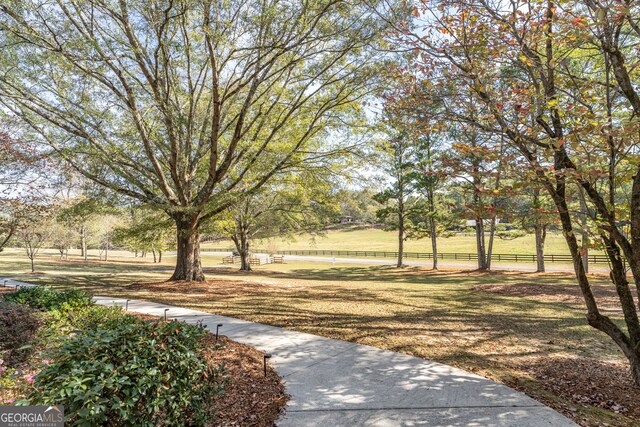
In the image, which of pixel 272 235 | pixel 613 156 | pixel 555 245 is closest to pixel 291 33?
pixel 613 156

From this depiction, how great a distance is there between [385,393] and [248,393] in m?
1.81

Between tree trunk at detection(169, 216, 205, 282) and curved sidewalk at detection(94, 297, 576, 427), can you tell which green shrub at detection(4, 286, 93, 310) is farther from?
tree trunk at detection(169, 216, 205, 282)

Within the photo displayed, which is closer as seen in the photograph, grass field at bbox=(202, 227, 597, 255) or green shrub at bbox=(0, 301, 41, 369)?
green shrub at bbox=(0, 301, 41, 369)

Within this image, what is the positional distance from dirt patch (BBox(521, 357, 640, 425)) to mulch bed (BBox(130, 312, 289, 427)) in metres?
3.57

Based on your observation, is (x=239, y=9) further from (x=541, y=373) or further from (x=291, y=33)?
(x=541, y=373)

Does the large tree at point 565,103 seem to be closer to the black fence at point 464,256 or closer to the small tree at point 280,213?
the small tree at point 280,213

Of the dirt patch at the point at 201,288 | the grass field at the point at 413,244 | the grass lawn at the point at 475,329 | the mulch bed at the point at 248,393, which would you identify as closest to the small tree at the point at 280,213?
the grass field at the point at 413,244

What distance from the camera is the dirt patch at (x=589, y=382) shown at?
4.40 metres

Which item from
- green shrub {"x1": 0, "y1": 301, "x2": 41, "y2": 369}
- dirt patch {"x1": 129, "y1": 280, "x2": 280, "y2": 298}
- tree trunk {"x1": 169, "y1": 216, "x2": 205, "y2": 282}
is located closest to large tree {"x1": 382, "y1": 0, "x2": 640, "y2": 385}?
green shrub {"x1": 0, "y1": 301, "x2": 41, "y2": 369}

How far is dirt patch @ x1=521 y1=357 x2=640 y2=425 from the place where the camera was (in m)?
4.40

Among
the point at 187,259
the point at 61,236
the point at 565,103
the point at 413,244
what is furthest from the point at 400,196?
the point at 413,244

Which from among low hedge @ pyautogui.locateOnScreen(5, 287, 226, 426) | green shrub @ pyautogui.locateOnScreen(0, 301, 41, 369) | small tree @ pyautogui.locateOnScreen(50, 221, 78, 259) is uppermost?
small tree @ pyautogui.locateOnScreen(50, 221, 78, 259)

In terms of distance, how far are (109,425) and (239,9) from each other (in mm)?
12003

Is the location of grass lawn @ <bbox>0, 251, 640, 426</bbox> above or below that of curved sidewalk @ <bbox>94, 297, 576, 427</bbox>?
below
